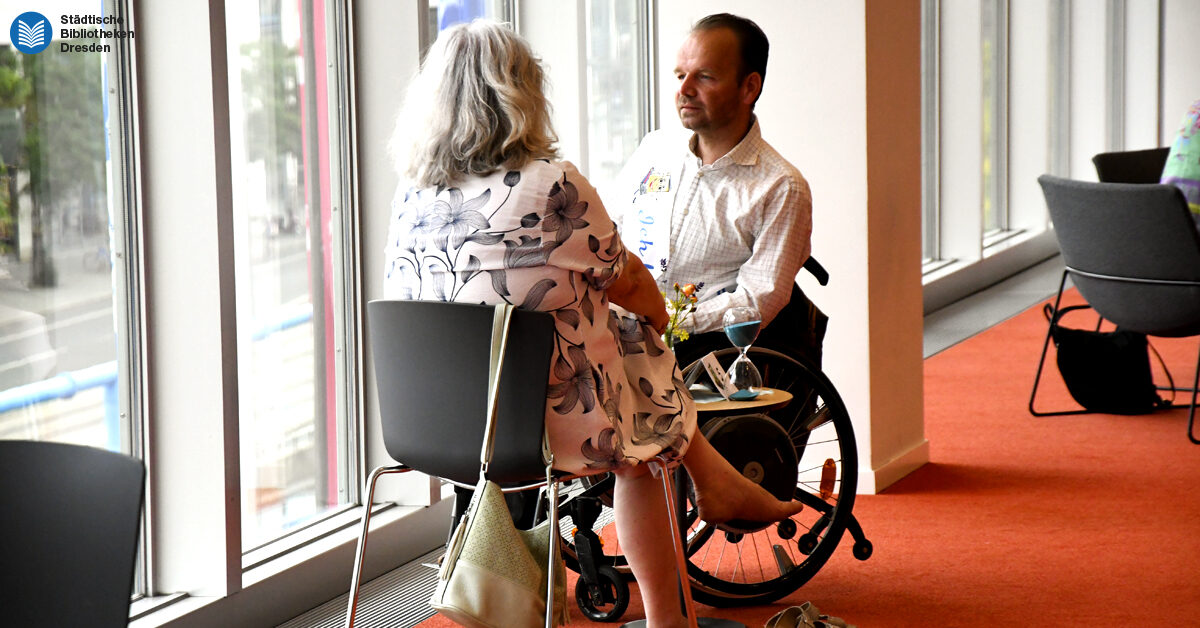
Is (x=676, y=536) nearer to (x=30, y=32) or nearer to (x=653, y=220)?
(x=653, y=220)

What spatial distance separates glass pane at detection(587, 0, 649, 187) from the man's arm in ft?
4.94

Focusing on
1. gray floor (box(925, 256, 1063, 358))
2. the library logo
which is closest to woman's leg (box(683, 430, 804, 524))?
the library logo

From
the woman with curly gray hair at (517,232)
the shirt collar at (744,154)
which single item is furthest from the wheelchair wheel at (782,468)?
the shirt collar at (744,154)

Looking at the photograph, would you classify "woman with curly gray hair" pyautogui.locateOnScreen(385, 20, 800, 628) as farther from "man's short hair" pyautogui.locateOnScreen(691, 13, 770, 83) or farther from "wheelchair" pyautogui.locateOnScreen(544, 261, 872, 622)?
"man's short hair" pyautogui.locateOnScreen(691, 13, 770, 83)

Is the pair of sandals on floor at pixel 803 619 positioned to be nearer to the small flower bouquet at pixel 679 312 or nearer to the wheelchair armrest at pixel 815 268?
the small flower bouquet at pixel 679 312

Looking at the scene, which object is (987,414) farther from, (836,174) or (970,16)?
(970,16)

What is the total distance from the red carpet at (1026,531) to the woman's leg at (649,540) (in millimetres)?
443

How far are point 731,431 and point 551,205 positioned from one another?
82 cm

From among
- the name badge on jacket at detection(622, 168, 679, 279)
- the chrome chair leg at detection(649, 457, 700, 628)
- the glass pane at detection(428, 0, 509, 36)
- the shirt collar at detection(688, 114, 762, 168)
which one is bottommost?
the chrome chair leg at detection(649, 457, 700, 628)

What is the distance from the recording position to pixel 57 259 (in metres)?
2.52

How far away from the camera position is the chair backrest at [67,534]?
117cm

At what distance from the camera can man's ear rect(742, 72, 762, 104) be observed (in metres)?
3.22

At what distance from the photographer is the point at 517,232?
7.08ft

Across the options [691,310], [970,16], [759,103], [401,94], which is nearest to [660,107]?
[759,103]
